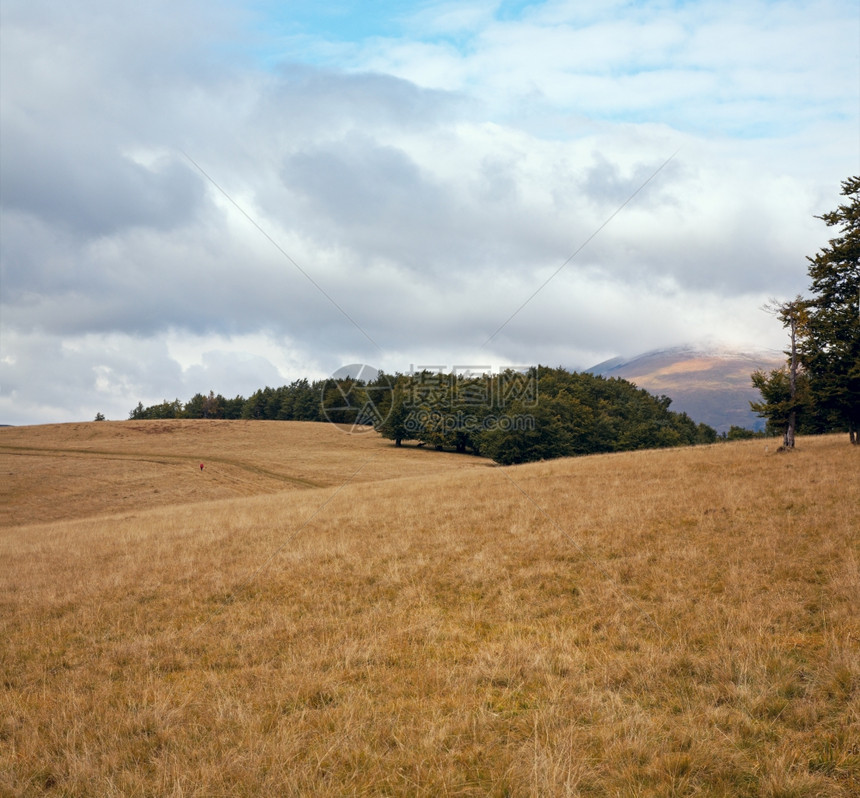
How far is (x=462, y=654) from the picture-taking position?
794cm

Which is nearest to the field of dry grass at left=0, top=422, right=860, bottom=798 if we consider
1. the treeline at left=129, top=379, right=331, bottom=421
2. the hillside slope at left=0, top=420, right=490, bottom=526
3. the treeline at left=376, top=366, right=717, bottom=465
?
the hillside slope at left=0, top=420, right=490, bottom=526

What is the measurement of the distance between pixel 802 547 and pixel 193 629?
12349 millimetres

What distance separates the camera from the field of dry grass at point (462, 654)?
5.17 m

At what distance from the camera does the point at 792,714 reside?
18.5 feet

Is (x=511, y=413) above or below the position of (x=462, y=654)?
above

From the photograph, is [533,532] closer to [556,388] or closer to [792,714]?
[792,714]

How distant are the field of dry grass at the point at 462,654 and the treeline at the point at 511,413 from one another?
49976mm

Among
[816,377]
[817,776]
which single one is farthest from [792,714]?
[816,377]

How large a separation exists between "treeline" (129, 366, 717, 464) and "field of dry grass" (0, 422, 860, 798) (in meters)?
50.0

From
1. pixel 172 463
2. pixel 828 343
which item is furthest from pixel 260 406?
pixel 828 343

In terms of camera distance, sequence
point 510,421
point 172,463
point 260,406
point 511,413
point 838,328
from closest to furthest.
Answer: point 838,328 → point 172,463 → point 510,421 → point 511,413 → point 260,406

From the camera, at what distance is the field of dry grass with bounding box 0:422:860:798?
5168mm

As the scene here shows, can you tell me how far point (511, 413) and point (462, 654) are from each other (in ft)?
214

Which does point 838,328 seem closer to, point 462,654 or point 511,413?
point 462,654
